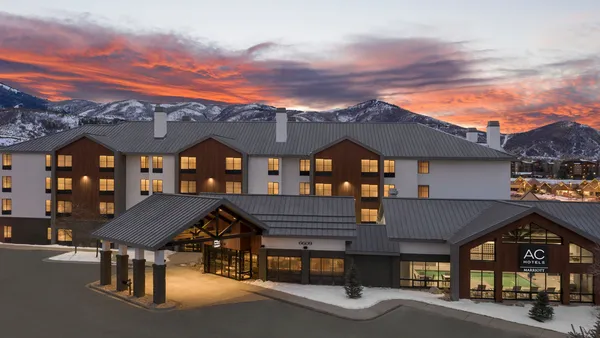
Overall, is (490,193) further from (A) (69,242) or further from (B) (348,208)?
(A) (69,242)

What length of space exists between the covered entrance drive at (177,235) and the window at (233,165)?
1482cm

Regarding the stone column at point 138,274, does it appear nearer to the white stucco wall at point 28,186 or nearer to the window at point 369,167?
the window at point 369,167

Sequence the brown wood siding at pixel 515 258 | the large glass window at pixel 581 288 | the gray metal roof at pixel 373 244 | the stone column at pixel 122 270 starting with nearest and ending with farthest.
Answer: the brown wood siding at pixel 515 258 → the large glass window at pixel 581 288 → the stone column at pixel 122 270 → the gray metal roof at pixel 373 244

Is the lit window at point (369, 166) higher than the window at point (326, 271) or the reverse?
higher

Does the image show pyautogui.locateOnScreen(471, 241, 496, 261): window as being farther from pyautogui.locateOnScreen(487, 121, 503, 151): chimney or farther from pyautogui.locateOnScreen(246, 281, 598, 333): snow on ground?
pyautogui.locateOnScreen(487, 121, 503, 151): chimney

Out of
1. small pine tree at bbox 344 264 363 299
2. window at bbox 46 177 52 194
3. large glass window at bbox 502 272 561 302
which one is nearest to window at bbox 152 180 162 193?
window at bbox 46 177 52 194

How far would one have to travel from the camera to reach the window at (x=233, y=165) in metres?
52.4

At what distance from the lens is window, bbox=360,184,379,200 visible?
50438 mm

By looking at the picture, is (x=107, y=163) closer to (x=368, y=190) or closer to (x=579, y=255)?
(x=368, y=190)

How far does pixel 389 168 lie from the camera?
169ft

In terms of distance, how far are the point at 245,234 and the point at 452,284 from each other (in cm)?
1510

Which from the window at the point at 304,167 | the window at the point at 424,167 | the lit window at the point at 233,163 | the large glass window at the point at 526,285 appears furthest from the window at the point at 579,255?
the lit window at the point at 233,163

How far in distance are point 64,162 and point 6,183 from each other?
8.52 m

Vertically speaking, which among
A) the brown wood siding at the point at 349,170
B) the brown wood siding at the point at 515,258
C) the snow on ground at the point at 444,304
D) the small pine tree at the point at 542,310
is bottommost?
the snow on ground at the point at 444,304
